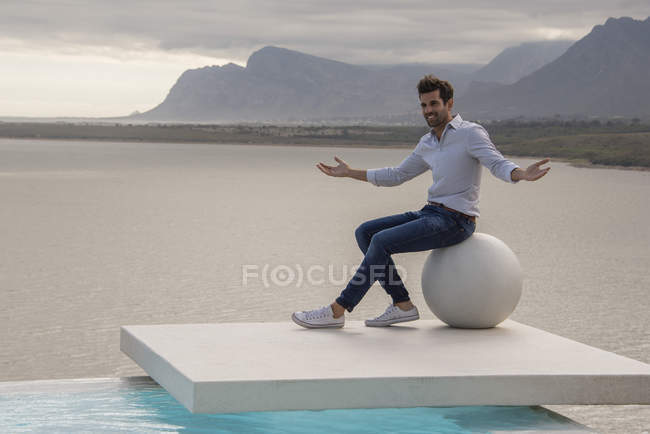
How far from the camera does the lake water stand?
35.6 ft

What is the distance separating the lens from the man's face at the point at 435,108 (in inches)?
313

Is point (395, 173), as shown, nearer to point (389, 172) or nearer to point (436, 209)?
point (389, 172)

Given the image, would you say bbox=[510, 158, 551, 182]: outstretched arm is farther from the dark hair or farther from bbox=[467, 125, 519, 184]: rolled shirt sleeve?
the dark hair

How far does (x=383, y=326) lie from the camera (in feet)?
27.7

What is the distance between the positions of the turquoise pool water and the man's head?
2.27m

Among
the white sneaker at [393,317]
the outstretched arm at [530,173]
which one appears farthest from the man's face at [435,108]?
the white sneaker at [393,317]

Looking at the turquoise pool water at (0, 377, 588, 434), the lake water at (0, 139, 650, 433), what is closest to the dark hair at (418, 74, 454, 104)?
the turquoise pool water at (0, 377, 588, 434)

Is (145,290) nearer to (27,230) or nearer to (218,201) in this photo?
(27,230)

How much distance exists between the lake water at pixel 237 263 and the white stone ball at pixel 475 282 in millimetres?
1169

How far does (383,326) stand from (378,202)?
75.7ft

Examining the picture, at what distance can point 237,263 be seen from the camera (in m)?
16.5

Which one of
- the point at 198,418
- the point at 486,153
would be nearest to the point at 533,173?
the point at 486,153

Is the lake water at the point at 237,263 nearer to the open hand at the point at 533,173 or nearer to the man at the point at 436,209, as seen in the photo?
the man at the point at 436,209

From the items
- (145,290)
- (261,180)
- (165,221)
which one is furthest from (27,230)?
(261,180)
